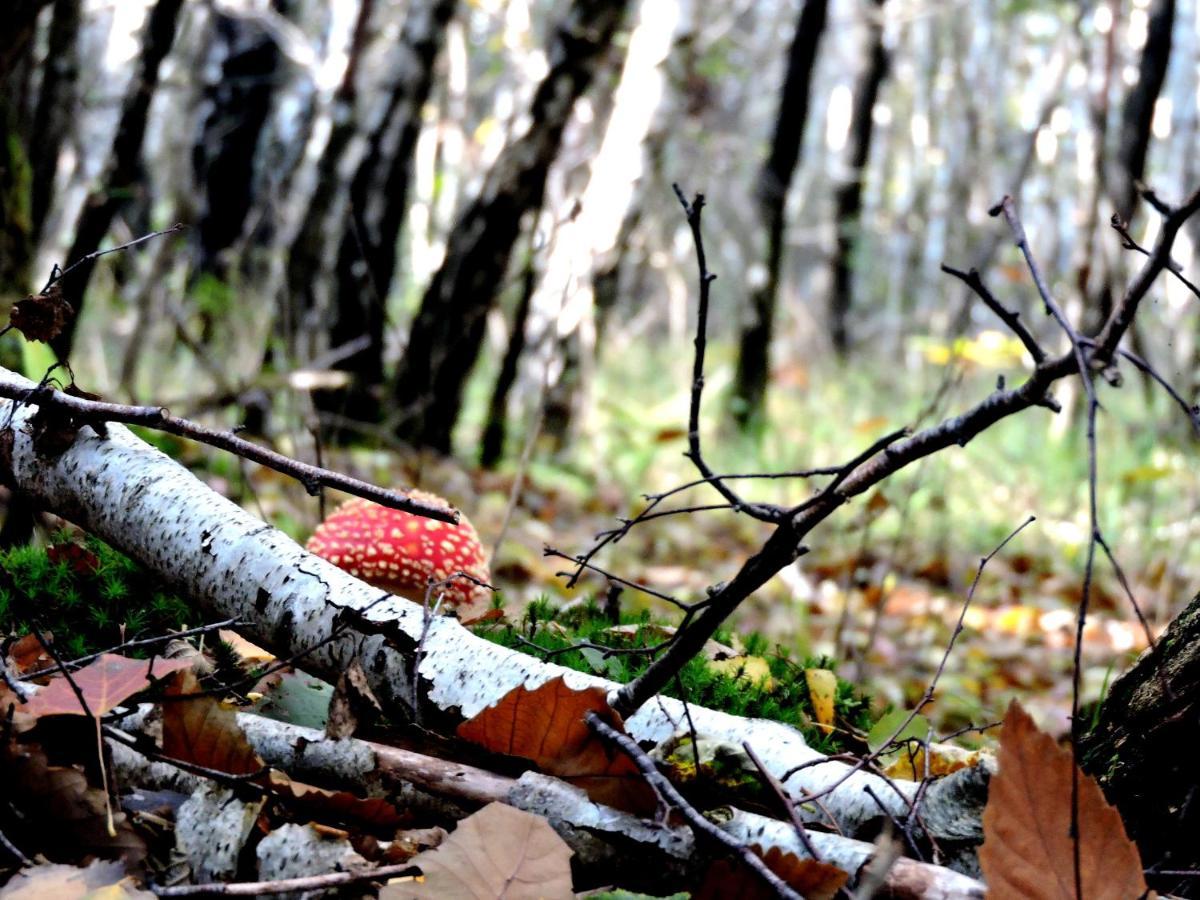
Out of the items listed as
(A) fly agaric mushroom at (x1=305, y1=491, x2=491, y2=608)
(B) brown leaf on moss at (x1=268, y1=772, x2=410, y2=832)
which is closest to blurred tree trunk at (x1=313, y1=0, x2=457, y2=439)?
(A) fly agaric mushroom at (x1=305, y1=491, x2=491, y2=608)

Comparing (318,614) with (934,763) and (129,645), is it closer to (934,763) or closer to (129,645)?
(129,645)

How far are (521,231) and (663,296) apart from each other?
13983mm

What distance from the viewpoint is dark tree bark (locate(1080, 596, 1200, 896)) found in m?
1.39

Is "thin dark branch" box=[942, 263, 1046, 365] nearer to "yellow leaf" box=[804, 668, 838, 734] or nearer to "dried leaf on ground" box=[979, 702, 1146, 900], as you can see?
"dried leaf on ground" box=[979, 702, 1146, 900]

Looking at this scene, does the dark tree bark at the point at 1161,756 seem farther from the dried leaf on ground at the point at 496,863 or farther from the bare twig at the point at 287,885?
the bare twig at the point at 287,885

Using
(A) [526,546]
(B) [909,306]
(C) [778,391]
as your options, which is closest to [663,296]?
(B) [909,306]

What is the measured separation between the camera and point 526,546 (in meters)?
5.56

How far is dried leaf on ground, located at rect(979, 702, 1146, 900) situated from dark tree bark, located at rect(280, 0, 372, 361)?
211 inches

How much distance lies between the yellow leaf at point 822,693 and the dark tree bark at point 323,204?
4536 millimetres

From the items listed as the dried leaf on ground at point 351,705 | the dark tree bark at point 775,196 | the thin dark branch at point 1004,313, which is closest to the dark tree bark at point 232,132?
the dark tree bark at point 775,196

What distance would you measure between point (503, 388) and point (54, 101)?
364 cm

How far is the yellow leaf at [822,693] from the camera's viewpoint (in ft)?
6.85

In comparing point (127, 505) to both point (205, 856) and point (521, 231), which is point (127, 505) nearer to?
point (205, 856)

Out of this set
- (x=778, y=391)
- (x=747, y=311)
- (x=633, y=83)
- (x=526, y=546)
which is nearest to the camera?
(x=526, y=546)
